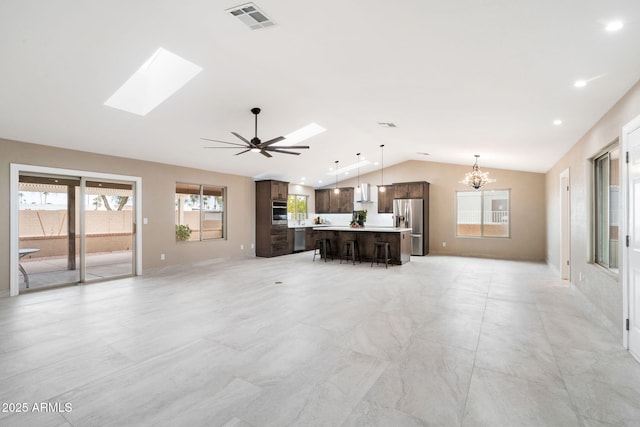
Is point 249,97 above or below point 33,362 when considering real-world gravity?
above

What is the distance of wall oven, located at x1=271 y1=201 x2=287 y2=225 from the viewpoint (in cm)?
919

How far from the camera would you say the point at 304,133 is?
6.70 meters

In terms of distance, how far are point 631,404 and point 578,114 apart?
309cm

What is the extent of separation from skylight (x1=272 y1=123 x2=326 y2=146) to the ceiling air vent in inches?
135

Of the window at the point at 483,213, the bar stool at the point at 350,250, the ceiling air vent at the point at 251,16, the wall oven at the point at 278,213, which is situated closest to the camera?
the ceiling air vent at the point at 251,16

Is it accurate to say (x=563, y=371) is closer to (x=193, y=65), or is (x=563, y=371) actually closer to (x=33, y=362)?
(x=33, y=362)

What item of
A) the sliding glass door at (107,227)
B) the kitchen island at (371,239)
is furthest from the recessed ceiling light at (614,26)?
the sliding glass door at (107,227)

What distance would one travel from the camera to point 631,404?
204 centimetres

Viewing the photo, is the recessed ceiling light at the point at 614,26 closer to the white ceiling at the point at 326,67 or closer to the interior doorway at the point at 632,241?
the white ceiling at the point at 326,67

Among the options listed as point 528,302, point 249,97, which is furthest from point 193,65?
point 528,302

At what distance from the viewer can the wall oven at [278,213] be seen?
919 centimetres

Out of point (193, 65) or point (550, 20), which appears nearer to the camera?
point (550, 20)

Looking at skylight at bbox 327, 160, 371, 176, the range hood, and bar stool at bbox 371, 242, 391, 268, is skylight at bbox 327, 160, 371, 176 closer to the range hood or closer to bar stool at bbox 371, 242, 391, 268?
the range hood

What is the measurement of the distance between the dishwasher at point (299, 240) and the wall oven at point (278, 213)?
31.8 inches
